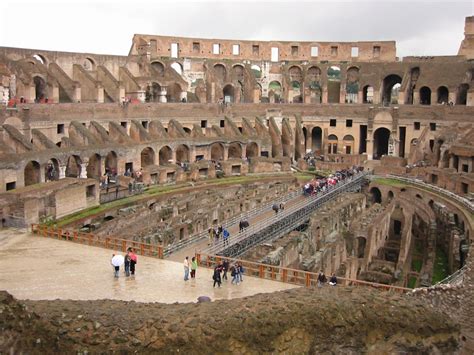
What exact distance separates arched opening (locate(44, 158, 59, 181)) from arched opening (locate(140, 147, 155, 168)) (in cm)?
807

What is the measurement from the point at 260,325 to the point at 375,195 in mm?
32405

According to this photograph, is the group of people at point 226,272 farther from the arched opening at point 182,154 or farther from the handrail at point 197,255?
the arched opening at point 182,154

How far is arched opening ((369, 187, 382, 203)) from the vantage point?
41.2 metres

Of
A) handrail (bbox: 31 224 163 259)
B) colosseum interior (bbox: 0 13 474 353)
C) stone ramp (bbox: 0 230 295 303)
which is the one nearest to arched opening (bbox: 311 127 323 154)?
colosseum interior (bbox: 0 13 474 353)

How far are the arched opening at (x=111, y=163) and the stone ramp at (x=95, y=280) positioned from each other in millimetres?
16383

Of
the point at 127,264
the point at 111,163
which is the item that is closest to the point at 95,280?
the point at 127,264

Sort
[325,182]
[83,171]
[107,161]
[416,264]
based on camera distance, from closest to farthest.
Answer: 1. [416,264]
2. [83,171]
3. [325,182]
4. [107,161]

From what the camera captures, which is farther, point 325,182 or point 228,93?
point 228,93

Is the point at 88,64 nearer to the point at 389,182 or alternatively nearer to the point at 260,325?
the point at 389,182

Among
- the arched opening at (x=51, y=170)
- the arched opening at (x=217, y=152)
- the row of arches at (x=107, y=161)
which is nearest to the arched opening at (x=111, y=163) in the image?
the row of arches at (x=107, y=161)

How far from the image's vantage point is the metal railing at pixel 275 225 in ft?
75.9

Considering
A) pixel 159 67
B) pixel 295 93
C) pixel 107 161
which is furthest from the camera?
pixel 295 93

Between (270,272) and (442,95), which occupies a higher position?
(442,95)

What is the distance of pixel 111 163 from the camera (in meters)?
37.9
